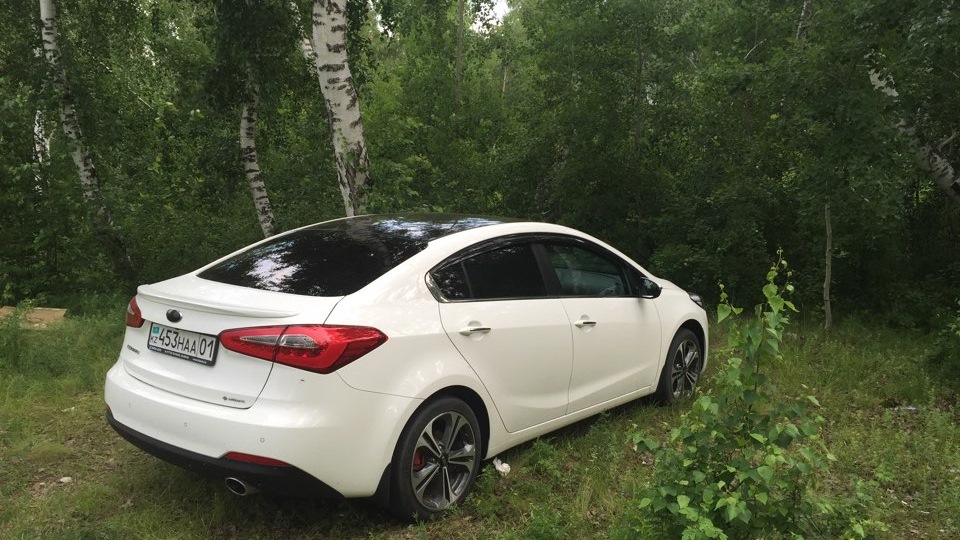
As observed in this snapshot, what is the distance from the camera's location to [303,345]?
109 inches

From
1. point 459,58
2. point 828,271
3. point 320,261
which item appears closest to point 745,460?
point 320,261

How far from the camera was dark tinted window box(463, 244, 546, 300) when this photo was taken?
11.9 feet

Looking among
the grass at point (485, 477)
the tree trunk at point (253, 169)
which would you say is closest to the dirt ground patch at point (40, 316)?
the grass at point (485, 477)

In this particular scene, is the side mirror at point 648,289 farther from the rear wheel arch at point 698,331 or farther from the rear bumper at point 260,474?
the rear bumper at point 260,474

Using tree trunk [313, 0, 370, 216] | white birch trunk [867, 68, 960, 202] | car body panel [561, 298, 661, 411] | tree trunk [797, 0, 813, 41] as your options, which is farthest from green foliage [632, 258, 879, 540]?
tree trunk [797, 0, 813, 41]

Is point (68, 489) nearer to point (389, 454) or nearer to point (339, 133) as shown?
point (389, 454)

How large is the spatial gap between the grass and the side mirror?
91cm

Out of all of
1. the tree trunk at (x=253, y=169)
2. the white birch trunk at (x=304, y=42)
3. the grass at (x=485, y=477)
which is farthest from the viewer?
the tree trunk at (x=253, y=169)

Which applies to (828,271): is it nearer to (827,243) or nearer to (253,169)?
(827,243)

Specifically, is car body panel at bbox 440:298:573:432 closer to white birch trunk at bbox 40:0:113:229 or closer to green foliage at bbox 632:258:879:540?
green foliage at bbox 632:258:879:540

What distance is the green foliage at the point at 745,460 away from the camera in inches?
96.2

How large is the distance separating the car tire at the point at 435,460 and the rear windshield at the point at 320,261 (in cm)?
75

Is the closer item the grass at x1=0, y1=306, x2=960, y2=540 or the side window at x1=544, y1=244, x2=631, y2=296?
the grass at x1=0, y1=306, x2=960, y2=540

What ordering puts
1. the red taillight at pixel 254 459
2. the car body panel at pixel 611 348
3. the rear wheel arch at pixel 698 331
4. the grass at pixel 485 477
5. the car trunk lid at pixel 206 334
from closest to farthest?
the red taillight at pixel 254 459 → the car trunk lid at pixel 206 334 → the grass at pixel 485 477 → the car body panel at pixel 611 348 → the rear wheel arch at pixel 698 331
